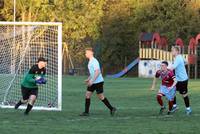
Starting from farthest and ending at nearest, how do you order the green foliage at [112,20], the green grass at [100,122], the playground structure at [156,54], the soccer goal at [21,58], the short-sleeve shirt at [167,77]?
the green foliage at [112,20], the playground structure at [156,54], the soccer goal at [21,58], the short-sleeve shirt at [167,77], the green grass at [100,122]

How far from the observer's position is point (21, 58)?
23766 mm

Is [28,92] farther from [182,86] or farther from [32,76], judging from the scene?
[182,86]

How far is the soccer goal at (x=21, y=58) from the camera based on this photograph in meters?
21.2

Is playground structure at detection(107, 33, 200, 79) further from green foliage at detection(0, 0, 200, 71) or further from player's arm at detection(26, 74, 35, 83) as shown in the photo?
player's arm at detection(26, 74, 35, 83)

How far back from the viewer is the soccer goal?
21.2 meters

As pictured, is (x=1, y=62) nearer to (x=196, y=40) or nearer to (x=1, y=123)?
(x=1, y=123)

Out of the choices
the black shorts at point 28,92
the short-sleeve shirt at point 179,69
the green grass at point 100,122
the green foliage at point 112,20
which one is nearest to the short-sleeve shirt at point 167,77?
the short-sleeve shirt at point 179,69

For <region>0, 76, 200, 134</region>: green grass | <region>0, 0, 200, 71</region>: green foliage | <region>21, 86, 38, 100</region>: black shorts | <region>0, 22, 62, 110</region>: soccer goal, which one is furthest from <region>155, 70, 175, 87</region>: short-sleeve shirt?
<region>0, 0, 200, 71</region>: green foliage

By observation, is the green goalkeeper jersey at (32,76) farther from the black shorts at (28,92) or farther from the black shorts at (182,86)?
the black shorts at (182,86)

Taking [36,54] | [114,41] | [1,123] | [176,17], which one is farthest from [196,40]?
[1,123]

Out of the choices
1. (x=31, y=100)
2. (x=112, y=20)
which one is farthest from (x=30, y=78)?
(x=112, y=20)

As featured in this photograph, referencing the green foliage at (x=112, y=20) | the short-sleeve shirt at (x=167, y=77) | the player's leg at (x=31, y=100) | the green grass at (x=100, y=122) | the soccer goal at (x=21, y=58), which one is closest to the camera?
the green grass at (x=100, y=122)

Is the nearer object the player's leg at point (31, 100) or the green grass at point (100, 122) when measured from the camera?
the green grass at point (100, 122)

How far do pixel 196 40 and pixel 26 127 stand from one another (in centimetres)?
4380
